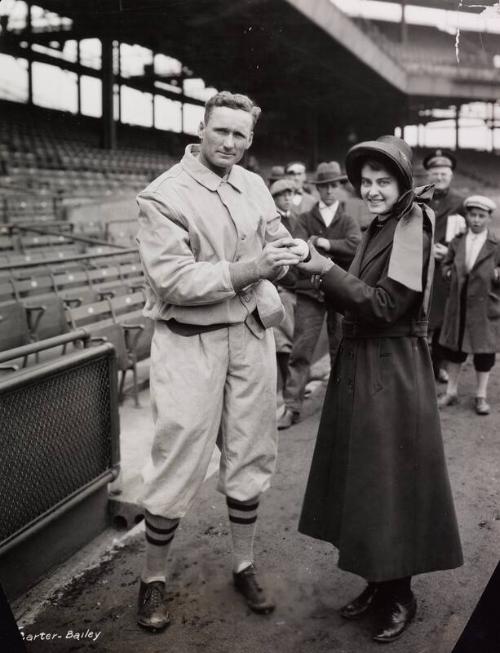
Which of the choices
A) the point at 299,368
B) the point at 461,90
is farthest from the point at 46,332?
the point at 461,90

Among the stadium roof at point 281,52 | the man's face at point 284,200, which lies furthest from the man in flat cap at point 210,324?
the man's face at point 284,200

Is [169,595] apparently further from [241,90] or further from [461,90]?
[461,90]

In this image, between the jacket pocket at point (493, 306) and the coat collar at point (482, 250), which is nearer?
the coat collar at point (482, 250)

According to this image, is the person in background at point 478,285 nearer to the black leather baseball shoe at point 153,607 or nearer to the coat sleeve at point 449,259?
the coat sleeve at point 449,259

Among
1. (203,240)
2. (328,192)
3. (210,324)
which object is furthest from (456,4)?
(328,192)

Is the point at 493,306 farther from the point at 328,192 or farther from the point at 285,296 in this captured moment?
the point at 285,296

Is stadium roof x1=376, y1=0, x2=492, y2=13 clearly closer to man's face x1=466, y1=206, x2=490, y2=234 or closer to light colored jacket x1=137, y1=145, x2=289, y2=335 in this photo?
light colored jacket x1=137, y1=145, x2=289, y2=335

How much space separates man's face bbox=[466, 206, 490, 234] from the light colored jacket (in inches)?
44.9

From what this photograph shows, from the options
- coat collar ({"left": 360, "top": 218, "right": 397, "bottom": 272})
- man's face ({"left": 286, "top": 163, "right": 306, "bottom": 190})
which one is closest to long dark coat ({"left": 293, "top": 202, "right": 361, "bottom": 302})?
man's face ({"left": 286, "top": 163, "right": 306, "bottom": 190})

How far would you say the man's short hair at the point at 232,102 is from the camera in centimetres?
201

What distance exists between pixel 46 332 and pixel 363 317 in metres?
3.30

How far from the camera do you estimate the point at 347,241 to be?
13.2 ft

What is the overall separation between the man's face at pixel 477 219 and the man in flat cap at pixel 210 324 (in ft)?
3.77

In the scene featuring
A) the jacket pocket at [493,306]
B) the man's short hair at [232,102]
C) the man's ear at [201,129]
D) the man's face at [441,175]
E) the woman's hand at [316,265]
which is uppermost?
the man's short hair at [232,102]
